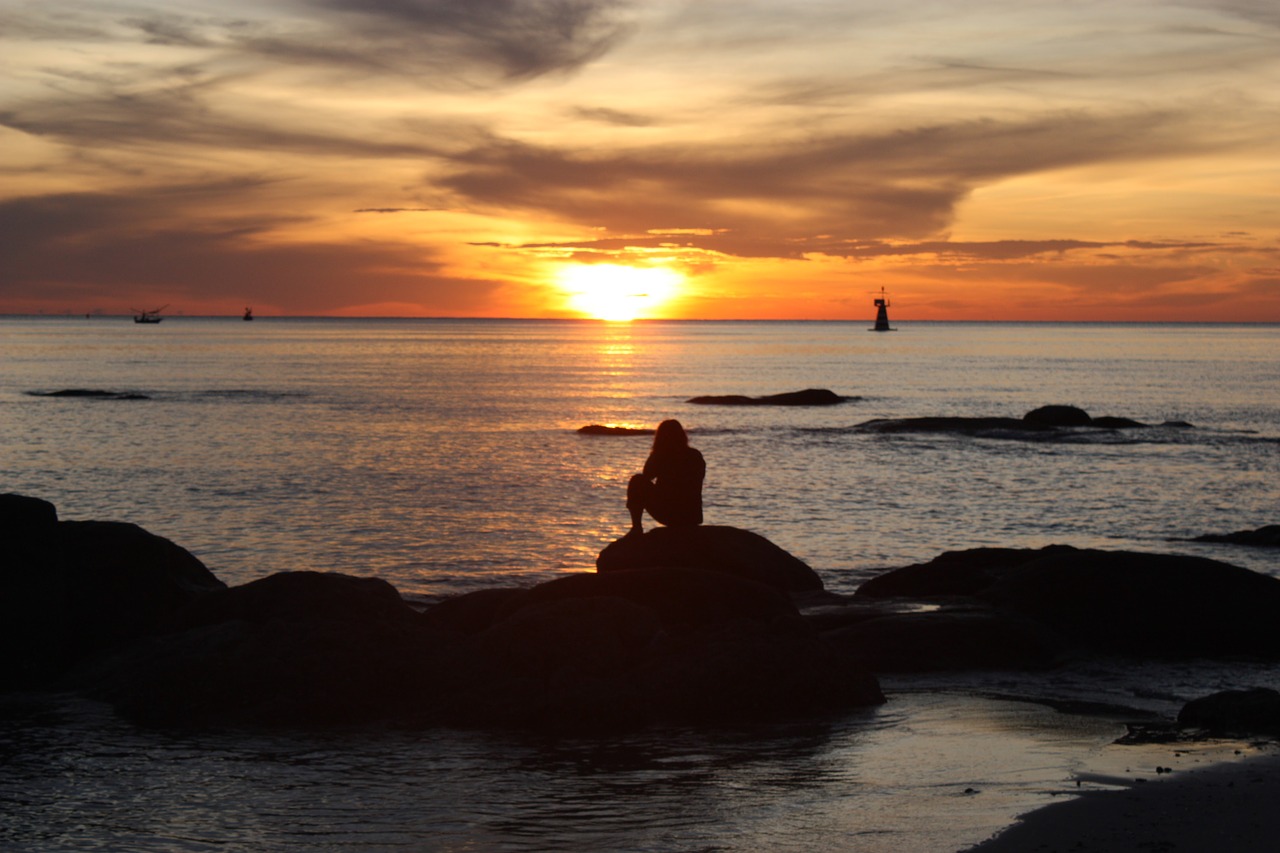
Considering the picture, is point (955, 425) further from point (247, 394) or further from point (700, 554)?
point (247, 394)

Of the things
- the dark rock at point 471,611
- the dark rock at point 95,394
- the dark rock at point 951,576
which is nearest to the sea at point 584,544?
the dark rock at point 95,394

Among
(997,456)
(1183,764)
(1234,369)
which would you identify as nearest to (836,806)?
(1183,764)

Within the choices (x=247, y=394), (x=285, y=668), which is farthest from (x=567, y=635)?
(x=247, y=394)

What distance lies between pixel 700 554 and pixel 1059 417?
140 feet

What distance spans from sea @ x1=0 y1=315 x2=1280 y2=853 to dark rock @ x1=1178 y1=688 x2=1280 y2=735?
56cm

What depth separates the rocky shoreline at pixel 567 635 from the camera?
11117 millimetres

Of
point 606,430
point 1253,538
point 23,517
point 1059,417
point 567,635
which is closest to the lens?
point 567,635

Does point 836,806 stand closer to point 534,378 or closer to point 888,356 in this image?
point 534,378

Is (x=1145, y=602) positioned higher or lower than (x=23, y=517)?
lower

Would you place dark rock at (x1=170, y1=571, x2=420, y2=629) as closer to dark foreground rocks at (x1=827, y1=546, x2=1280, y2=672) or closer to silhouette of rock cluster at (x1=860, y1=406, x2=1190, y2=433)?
dark foreground rocks at (x1=827, y1=546, x2=1280, y2=672)

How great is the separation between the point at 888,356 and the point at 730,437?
107869mm

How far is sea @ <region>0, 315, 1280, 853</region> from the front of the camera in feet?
26.9

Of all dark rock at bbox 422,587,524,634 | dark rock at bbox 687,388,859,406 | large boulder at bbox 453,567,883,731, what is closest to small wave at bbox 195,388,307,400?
dark rock at bbox 687,388,859,406

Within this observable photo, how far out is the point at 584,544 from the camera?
25203mm
